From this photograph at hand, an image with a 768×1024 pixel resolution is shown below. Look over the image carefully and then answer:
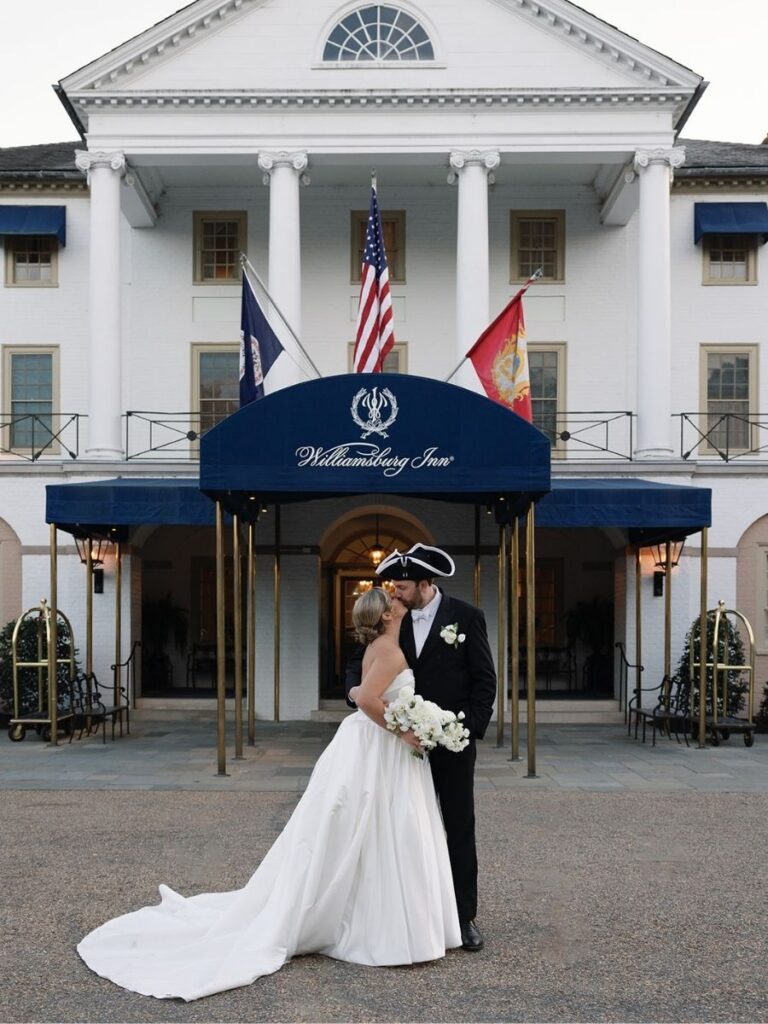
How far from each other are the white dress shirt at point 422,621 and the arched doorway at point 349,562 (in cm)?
1820

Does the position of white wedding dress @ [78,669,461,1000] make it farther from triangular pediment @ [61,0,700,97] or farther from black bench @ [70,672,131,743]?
triangular pediment @ [61,0,700,97]

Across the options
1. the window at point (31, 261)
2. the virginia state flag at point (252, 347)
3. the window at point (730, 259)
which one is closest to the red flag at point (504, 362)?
the virginia state flag at point (252, 347)

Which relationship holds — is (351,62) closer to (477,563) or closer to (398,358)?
(398,358)

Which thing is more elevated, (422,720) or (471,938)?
(422,720)

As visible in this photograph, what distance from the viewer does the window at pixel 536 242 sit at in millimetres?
24141

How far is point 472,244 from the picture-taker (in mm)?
21812

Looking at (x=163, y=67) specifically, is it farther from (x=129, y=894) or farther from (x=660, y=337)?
(x=129, y=894)

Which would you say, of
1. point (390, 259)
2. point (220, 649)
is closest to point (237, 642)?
point (220, 649)

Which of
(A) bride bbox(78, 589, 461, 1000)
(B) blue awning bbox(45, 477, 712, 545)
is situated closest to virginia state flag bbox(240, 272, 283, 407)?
(B) blue awning bbox(45, 477, 712, 545)

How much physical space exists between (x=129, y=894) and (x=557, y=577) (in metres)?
18.7

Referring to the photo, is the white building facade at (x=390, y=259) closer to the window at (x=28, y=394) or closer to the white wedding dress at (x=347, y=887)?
the window at (x=28, y=394)

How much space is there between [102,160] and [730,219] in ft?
39.6

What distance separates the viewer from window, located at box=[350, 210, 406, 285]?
78.8ft

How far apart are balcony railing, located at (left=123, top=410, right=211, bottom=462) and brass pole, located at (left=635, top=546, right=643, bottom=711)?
28.4 feet
